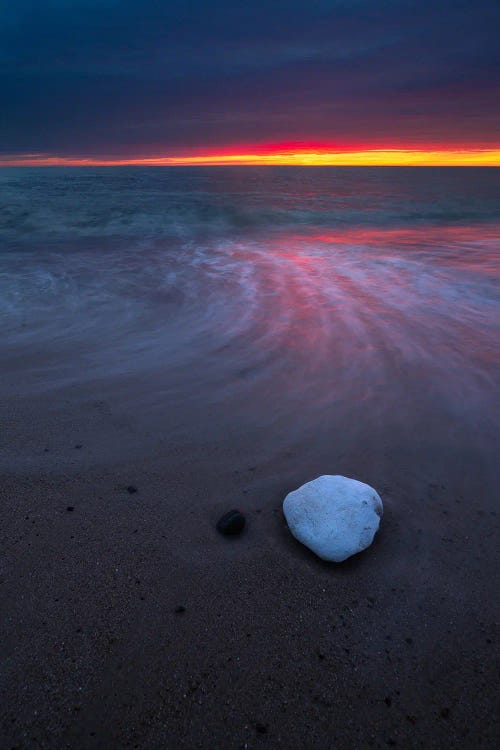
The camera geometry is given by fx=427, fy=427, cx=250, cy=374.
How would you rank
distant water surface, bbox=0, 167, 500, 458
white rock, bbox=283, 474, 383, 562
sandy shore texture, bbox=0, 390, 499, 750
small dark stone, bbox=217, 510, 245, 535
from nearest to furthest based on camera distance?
1. sandy shore texture, bbox=0, 390, 499, 750
2. white rock, bbox=283, 474, 383, 562
3. small dark stone, bbox=217, 510, 245, 535
4. distant water surface, bbox=0, 167, 500, 458

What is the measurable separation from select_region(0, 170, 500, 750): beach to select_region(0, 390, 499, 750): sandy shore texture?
11 mm

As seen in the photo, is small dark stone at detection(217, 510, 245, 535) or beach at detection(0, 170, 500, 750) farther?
small dark stone at detection(217, 510, 245, 535)

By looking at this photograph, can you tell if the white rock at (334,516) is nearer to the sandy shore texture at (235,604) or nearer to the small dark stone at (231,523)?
the sandy shore texture at (235,604)

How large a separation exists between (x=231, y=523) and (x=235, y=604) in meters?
0.60

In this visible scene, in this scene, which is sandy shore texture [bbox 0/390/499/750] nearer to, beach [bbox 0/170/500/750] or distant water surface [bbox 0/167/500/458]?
beach [bbox 0/170/500/750]

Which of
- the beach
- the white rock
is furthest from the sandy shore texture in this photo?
the white rock

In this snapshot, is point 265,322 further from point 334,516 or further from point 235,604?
point 235,604

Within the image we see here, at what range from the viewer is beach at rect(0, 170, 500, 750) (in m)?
2.24

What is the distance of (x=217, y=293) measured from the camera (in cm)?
953

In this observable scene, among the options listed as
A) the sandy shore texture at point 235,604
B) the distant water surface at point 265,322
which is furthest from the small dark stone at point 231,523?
the distant water surface at point 265,322

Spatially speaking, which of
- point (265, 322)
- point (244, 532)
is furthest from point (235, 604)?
point (265, 322)

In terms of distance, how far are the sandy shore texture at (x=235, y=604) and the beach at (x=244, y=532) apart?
0.4 inches

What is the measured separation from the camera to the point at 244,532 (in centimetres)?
326

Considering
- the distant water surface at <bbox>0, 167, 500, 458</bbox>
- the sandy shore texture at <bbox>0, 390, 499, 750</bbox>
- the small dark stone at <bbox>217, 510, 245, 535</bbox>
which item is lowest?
the sandy shore texture at <bbox>0, 390, 499, 750</bbox>
